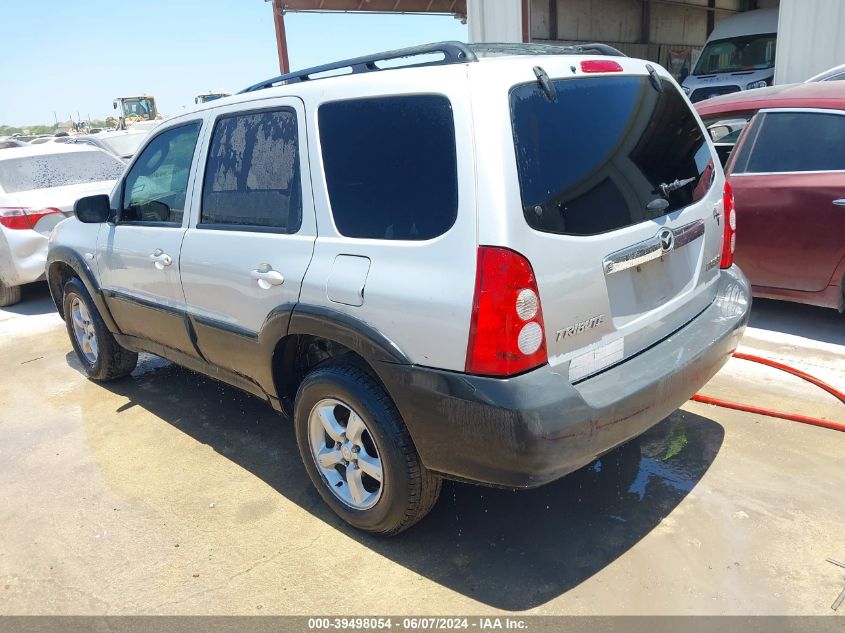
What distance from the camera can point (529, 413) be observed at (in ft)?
7.28

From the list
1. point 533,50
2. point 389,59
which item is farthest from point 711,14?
point 389,59

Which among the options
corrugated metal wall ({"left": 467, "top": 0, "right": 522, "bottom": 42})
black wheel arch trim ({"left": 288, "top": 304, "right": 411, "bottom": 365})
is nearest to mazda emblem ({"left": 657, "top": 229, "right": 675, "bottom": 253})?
black wheel arch trim ({"left": 288, "top": 304, "right": 411, "bottom": 365})

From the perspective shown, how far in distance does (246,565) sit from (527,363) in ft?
5.00

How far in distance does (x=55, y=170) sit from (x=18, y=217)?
0.98m

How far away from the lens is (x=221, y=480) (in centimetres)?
357

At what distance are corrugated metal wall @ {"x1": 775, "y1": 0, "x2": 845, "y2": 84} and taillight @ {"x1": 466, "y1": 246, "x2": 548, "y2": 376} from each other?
9052 mm

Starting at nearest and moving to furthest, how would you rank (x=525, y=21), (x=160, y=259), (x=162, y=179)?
(x=160, y=259) < (x=162, y=179) < (x=525, y=21)

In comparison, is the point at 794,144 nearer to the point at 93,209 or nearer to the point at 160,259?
the point at 160,259

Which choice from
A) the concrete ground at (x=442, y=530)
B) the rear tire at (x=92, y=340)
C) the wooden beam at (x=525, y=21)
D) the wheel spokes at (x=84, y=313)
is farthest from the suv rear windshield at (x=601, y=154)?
the wooden beam at (x=525, y=21)

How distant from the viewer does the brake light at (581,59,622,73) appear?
2.63m

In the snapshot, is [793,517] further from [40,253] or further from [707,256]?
[40,253]

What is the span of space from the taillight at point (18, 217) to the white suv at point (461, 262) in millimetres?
4284

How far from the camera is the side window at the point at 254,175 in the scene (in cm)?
297

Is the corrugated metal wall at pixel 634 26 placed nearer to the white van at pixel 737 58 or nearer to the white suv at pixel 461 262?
the white van at pixel 737 58
